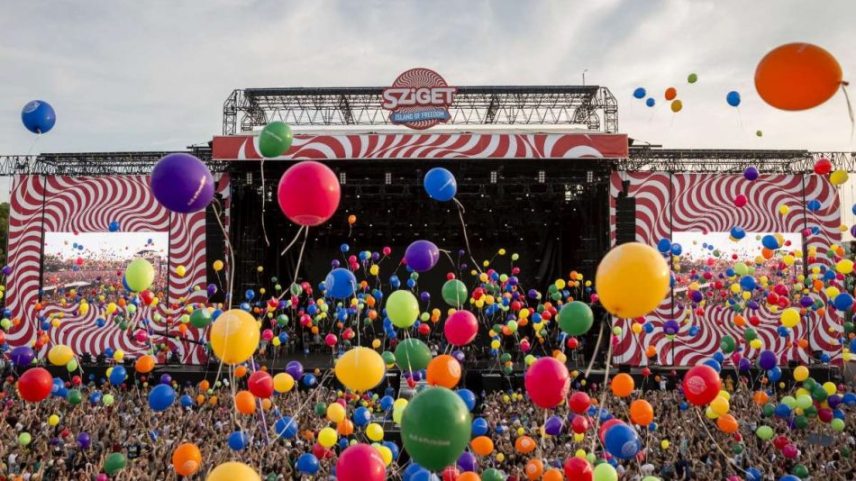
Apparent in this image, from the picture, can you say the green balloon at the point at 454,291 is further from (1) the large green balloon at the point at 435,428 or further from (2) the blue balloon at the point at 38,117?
(2) the blue balloon at the point at 38,117

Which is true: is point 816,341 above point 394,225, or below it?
below

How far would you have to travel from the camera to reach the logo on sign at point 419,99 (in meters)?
14.9

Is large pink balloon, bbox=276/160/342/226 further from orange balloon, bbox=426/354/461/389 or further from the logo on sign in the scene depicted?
the logo on sign

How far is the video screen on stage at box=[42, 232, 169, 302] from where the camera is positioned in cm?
1552

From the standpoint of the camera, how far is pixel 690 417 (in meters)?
9.12

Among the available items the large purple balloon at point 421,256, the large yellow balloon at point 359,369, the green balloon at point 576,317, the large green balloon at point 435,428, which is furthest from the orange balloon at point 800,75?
the large purple balloon at point 421,256

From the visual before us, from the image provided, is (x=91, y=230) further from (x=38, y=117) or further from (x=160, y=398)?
(x=38, y=117)

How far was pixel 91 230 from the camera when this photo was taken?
15766 millimetres

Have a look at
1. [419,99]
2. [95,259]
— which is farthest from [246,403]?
[95,259]

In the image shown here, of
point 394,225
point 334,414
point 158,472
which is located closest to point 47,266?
point 394,225

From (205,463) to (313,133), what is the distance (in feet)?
29.7

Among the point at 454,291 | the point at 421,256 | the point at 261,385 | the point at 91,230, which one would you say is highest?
the point at 91,230

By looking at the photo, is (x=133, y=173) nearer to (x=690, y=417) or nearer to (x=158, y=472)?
(x=158, y=472)

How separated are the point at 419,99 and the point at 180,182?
11873 mm
